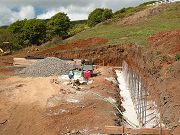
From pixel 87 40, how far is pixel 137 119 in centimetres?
2481

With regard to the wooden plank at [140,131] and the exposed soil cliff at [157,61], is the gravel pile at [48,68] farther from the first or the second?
the wooden plank at [140,131]

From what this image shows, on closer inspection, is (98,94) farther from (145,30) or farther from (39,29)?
(39,29)

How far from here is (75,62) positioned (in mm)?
36188

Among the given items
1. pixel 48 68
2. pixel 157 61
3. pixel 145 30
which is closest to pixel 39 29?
pixel 145 30

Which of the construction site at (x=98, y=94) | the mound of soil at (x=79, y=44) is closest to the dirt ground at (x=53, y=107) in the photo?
the construction site at (x=98, y=94)

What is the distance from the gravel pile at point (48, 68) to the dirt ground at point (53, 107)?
8.77 ft

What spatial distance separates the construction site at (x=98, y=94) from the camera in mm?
18297

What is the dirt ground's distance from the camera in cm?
1836

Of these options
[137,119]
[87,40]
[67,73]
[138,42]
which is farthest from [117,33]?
[137,119]

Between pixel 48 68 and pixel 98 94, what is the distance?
10.1 meters

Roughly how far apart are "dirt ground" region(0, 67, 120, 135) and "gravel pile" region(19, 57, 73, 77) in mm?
2673

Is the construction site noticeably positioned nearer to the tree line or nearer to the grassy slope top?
the grassy slope top

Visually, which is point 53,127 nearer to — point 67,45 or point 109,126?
point 109,126

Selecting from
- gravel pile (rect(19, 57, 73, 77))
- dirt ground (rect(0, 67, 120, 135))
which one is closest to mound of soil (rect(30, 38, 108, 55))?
gravel pile (rect(19, 57, 73, 77))
